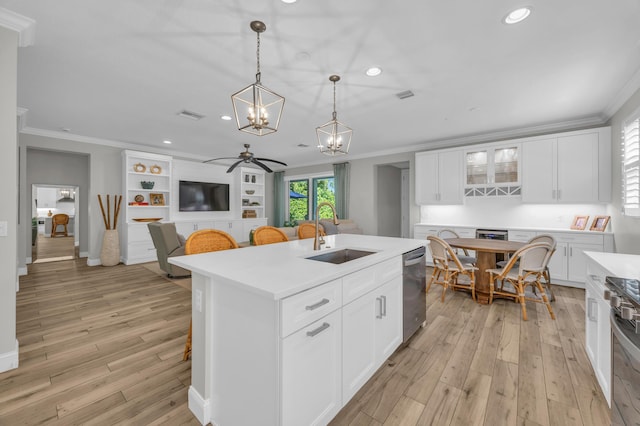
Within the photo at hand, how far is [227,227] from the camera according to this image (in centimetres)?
785

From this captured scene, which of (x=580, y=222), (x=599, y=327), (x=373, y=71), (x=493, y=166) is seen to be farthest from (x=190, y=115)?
(x=580, y=222)

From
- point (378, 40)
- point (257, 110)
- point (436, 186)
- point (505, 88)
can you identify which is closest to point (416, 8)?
point (378, 40)

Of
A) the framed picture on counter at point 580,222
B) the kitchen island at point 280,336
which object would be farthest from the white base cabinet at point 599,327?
the framed picture on counter at point 580,222

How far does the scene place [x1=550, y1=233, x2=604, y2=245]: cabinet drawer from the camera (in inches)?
155

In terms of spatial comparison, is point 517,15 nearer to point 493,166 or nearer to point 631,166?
point 631,166

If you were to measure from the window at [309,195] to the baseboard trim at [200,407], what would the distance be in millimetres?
6621

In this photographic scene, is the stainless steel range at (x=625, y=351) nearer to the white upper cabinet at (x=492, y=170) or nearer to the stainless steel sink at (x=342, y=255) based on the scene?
the stainless steel sink at (x=342, y=255)

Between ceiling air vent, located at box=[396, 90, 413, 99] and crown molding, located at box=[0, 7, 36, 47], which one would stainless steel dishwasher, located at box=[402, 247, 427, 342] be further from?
crown molding, located at box=[0, 7, 36, 47]

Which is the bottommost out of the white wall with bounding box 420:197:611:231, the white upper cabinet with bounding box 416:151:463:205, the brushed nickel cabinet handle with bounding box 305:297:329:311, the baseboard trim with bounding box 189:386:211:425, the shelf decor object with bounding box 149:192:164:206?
the baseboard trim with bounding box 189:386:211:425

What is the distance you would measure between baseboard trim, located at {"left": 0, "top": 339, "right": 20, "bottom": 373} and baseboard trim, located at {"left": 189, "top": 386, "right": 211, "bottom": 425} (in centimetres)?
165

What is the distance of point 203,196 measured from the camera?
24.5ft

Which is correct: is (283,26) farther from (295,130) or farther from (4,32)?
(295,130)

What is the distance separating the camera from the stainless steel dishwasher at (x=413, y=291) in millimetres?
2332

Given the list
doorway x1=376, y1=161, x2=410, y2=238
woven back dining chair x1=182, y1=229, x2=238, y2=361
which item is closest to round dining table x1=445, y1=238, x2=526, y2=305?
woven back dining chair x1=182, y1=229, x2=238, y2=361
